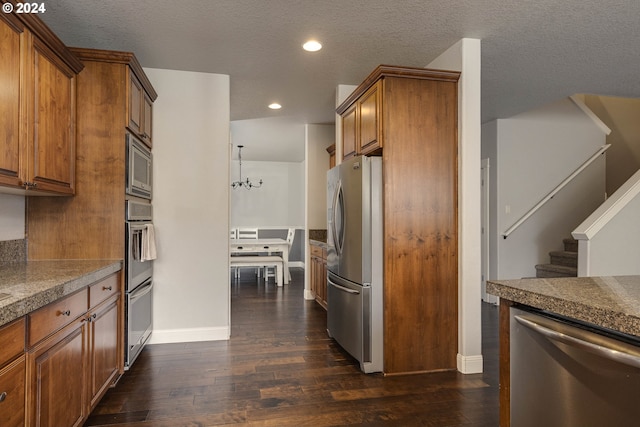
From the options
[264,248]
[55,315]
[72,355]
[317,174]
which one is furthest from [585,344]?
[264,248]

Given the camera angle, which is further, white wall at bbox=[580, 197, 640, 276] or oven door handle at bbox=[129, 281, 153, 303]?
white wall at bbox=[580, 197, 640, 276]

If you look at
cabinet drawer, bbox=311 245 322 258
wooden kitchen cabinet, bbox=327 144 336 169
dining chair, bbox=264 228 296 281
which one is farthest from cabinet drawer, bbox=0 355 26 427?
dining chair, bbox=264 228 296 281

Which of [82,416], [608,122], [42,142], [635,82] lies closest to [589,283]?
[82,416]

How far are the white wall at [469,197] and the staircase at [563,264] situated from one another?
2.39 m

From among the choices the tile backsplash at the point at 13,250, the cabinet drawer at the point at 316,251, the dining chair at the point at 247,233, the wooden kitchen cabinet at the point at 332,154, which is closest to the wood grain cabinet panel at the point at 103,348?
the tile backsplash at the point at 13,250

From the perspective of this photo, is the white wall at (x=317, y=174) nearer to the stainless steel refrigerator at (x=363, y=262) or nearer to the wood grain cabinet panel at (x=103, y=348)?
the stainless steel refrigerator at (x=363, y=262)

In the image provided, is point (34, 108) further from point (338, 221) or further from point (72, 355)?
point (338, 221)

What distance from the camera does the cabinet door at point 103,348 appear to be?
210 centimetres

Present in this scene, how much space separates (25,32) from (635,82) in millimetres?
5076

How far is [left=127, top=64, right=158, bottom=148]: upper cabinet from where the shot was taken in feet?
9.14

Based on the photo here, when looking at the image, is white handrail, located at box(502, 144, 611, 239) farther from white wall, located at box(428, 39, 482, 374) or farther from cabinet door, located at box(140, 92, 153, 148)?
cabinet door, located at box(140, 92, 153, 148)

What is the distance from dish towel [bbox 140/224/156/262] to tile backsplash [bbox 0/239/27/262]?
2.41ft

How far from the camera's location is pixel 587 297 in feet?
3.76

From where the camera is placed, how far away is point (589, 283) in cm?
142
